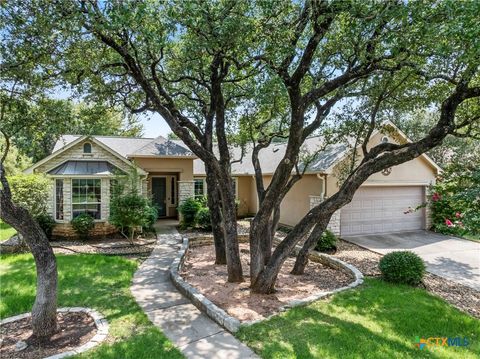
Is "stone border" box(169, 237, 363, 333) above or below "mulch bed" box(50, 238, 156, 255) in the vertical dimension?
below

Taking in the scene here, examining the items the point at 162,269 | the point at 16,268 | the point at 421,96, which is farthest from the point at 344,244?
the point at 16,268

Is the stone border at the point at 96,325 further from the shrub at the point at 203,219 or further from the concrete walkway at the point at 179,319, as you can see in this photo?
the shrub at the point at 203,219

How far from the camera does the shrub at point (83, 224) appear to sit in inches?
519

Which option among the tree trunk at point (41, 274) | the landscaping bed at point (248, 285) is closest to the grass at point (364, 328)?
the landscaping bed at point (248, 285)

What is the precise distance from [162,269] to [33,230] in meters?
4.86

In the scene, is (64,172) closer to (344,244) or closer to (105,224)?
(105,224)

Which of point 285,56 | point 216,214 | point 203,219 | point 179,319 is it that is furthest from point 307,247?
point 203,219

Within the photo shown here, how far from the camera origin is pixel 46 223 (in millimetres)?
13203

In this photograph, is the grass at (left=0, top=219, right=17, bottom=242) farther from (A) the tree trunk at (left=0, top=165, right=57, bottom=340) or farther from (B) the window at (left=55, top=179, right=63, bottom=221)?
(A) the tree trunk at (left=0, top=165, right=57, bottom=340)

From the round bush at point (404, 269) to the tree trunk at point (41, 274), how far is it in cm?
788

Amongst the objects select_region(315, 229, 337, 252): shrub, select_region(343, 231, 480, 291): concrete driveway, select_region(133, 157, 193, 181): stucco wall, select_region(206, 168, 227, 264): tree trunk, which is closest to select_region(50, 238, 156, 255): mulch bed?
select_region(206, 168, 227, 264): tree trunk

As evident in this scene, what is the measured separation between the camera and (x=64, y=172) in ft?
43.9

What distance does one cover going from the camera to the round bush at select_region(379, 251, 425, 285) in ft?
26.8

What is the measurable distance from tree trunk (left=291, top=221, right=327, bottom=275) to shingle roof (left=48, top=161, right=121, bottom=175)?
8.99 m
